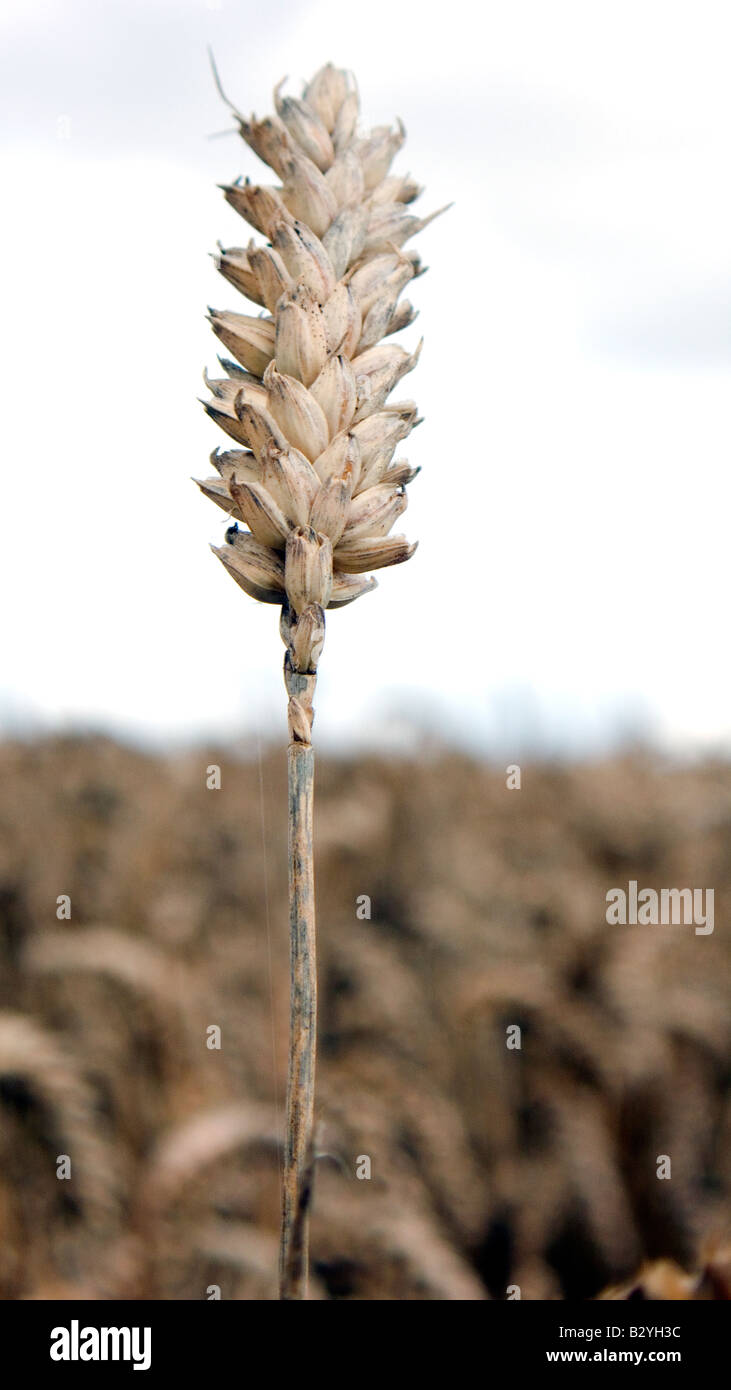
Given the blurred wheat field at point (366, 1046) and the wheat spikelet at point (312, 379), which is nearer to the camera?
the wheat spikelet at point (312, 379)

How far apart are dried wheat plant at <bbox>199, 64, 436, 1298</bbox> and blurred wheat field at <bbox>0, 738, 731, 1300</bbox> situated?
8.42 ft

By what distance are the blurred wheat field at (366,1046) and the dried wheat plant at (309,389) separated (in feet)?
8.42

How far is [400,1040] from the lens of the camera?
4402 millimetres

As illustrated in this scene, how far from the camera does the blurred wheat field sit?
335cm

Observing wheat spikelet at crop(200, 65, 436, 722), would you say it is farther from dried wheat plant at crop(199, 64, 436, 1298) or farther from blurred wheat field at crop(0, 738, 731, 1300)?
blurred wheat field at crop(0, 738, 731, 1300)

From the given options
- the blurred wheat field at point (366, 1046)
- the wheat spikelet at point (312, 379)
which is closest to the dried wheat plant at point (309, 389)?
the wheat spikelet at point (312, 379)

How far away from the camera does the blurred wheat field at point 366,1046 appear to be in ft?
11.0

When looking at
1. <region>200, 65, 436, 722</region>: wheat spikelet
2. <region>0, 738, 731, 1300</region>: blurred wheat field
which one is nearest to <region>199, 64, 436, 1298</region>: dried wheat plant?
<region>200, 65, 436, 722</region>: wheat spikelet

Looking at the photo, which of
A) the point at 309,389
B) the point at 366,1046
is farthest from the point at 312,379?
the point at 366,1046

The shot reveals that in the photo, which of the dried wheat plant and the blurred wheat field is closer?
the dried wheat plant

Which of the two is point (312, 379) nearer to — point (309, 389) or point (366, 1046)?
point (309, 389)

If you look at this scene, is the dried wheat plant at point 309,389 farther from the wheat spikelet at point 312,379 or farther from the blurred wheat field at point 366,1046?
the blurred wheat field at point 366,1046

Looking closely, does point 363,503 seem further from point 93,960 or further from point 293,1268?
point 93,960
